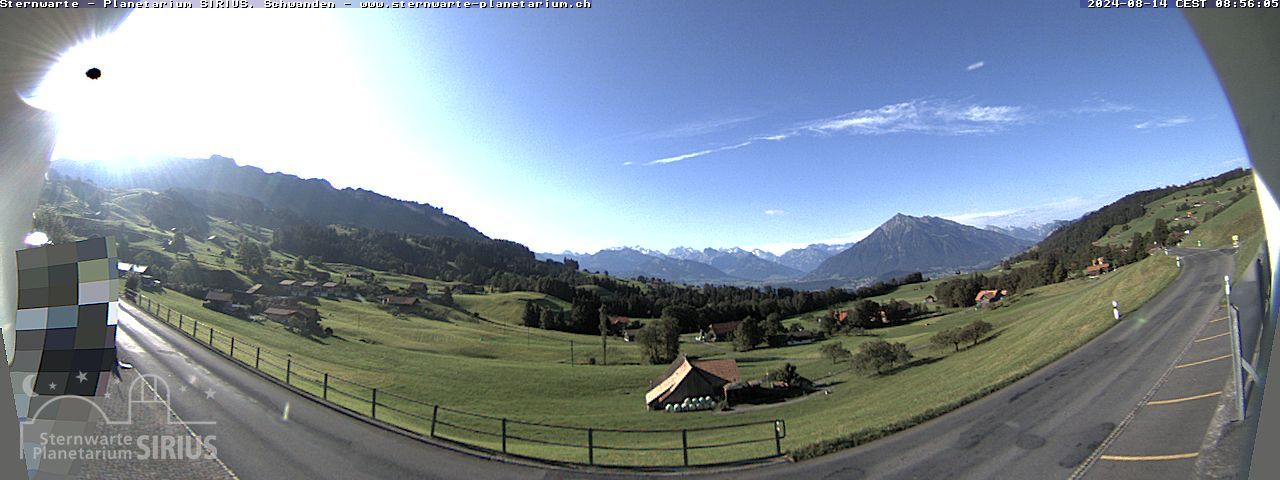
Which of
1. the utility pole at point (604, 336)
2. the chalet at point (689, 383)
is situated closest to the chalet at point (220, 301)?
the utility pole at point (604, 336)

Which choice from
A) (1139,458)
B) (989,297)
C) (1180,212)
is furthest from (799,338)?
(1180,212)

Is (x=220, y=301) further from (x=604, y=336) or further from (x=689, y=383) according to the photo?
(x=689, y=383)

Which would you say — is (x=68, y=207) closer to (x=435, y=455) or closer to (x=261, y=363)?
(x=261, y=363)

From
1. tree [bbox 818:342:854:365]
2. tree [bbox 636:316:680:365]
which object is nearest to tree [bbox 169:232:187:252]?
tree [bbox 636:316:680:365]

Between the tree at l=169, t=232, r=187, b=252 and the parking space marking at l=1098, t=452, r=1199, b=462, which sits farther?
the tree at l=169, t=232, r=187, b=252

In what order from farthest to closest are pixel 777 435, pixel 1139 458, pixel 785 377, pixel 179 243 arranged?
1. pixel 179 243
2. pixel 1139 458
3. pixel 777 435
4. pixel 785 377

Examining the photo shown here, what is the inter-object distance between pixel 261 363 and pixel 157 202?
2110mm

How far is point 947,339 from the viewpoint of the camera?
348cm

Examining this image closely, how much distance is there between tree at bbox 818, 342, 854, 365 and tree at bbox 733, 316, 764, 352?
2.00 ft

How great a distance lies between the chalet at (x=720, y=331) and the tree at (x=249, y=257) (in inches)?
179

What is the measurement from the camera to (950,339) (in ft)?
11.4

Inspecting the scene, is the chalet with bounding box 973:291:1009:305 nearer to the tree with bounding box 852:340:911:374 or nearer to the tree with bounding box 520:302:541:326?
the tree with bounding box 852:340:911:374

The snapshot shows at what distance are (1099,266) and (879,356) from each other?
2.64m

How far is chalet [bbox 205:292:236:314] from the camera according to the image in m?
3.82
